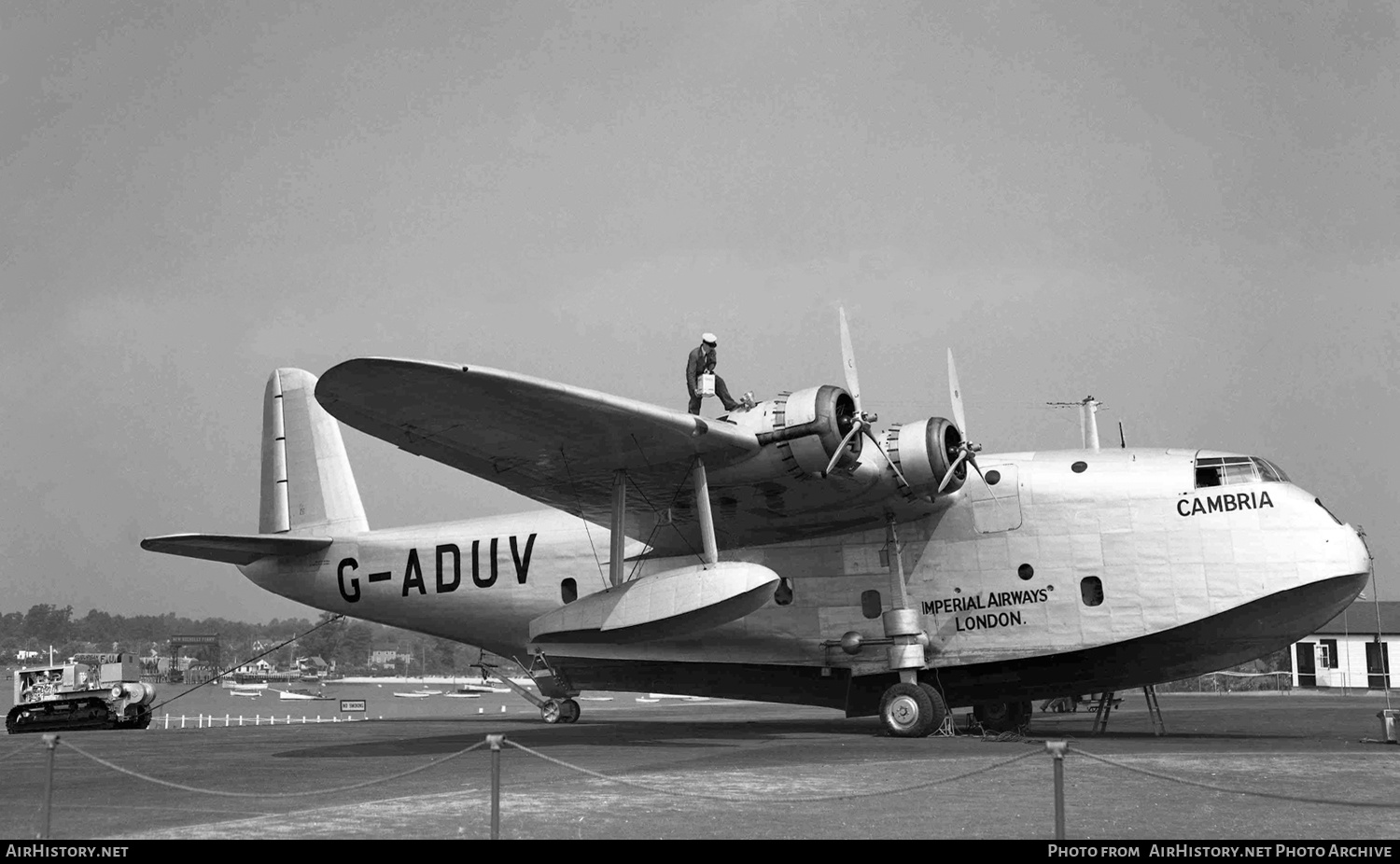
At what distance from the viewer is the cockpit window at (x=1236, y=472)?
15.4m

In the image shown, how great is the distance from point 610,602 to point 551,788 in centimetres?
445

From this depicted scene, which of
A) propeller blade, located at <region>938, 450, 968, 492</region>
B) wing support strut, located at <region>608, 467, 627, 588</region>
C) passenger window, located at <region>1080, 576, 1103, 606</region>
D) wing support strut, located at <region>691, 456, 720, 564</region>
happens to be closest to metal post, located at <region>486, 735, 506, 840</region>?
wing support strut, located at <region>691, 456, 720, 564</region>

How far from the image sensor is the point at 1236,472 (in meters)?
15.5

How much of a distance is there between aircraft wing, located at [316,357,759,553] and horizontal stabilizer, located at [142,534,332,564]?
5.75 metres

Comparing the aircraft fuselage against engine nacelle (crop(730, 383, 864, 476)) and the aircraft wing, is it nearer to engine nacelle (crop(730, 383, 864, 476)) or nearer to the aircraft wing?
the aircraft wing

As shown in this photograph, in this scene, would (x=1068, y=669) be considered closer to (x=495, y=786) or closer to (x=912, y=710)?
(x=912, y=710)

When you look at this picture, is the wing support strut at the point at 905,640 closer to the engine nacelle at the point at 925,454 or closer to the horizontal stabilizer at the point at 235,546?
the engine nacelle at the point at 925,454

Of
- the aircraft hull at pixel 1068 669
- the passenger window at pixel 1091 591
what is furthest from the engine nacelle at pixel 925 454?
the aircraft hull at pixel 1068 669

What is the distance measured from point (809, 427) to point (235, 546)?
34.5ft

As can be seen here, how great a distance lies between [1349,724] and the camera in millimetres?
20469

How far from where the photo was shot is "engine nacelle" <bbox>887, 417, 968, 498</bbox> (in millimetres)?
15492
